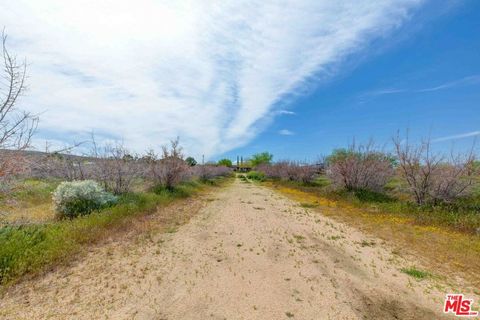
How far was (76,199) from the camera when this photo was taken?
7.88 meters

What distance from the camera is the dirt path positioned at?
321cm

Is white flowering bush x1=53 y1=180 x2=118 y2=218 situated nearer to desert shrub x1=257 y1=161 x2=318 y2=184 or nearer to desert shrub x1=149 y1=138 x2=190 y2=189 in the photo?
desert shrub x1=149 y1=138 x2=190 y2=189

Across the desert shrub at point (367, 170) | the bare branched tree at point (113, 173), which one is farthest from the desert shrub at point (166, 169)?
the desert shrub at point (367, 170)

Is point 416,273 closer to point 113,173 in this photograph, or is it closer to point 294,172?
point 113,173

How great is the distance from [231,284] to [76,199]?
22.8ft

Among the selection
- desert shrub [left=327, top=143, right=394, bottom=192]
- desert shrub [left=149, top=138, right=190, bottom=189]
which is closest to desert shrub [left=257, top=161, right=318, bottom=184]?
desert shrub [left=327, top=143, right=394, bottom=192]

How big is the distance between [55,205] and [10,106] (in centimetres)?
525

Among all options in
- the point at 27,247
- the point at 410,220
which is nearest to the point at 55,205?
the point at 27,247

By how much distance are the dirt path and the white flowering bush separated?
3.27 m

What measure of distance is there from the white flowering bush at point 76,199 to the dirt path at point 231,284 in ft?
10.7

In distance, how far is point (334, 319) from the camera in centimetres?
305

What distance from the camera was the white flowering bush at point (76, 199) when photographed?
25.3 ft

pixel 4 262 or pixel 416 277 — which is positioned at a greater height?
pixel 4 262

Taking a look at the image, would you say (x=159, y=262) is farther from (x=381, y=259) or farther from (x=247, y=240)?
(x=381, y=259)
